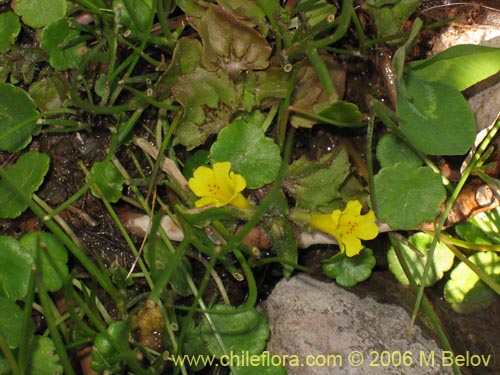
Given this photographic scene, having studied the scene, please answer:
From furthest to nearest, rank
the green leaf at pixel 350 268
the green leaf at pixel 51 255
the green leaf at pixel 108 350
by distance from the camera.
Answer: the green leaf at pixel 350 268 < the green leaf at pixel 51 255 < the green leaf at pixel 108 350

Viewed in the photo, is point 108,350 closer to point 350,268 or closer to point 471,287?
point 350,268

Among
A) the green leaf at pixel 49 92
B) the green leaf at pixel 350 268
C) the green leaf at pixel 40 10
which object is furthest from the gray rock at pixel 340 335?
the green leaf at pixel 40 10

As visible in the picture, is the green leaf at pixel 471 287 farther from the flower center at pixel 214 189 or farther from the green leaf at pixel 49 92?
the green leaf at pixel 49 92

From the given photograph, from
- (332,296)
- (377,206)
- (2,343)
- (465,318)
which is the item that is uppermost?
(377,206)

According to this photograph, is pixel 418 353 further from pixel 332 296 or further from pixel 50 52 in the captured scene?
pixel 50 52

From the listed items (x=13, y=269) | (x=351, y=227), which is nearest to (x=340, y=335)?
(x=351, y=227)

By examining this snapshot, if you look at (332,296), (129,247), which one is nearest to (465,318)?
(332,296)
